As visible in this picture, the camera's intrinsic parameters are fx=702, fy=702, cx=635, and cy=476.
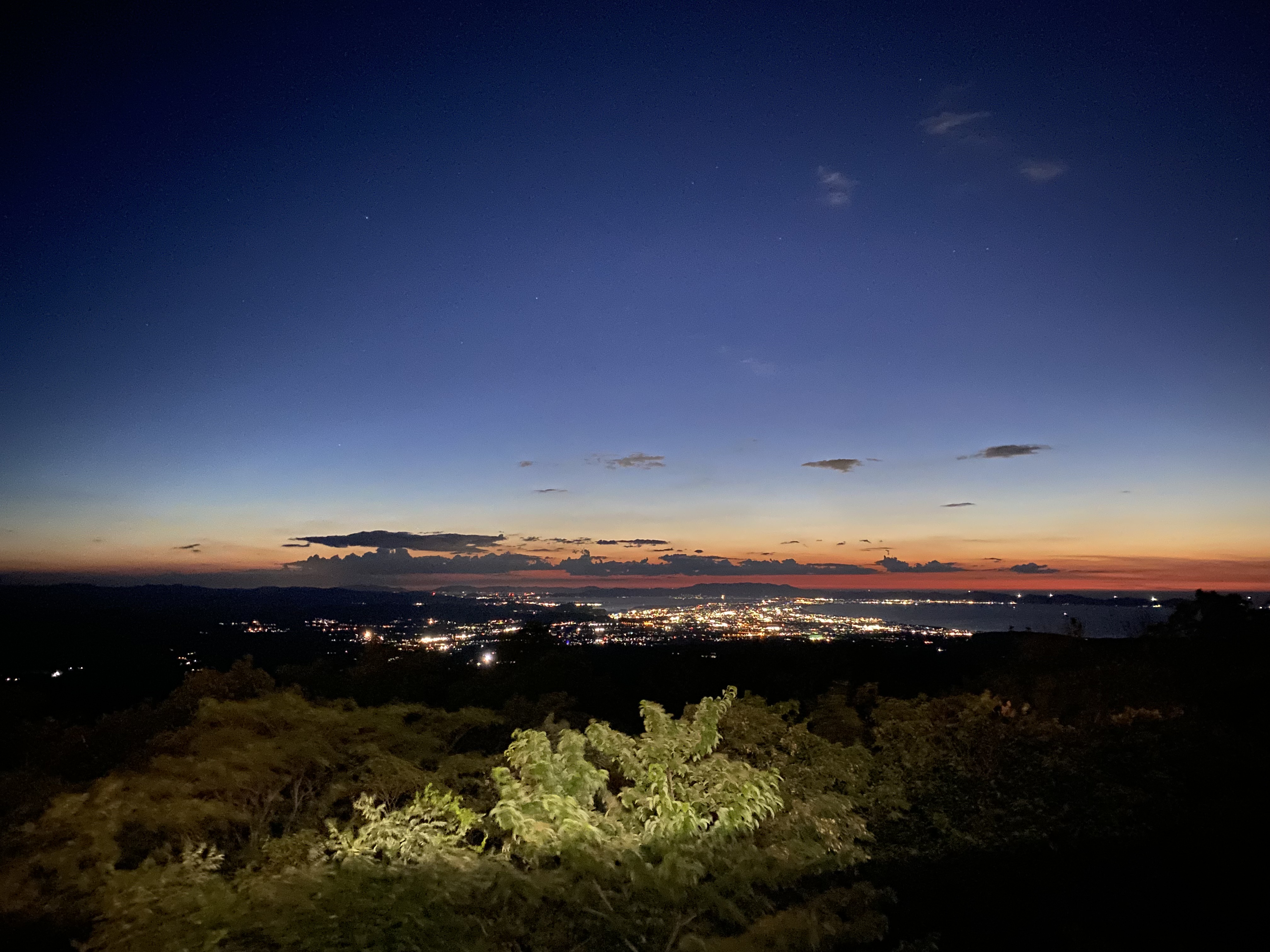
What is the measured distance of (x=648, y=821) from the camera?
652cm

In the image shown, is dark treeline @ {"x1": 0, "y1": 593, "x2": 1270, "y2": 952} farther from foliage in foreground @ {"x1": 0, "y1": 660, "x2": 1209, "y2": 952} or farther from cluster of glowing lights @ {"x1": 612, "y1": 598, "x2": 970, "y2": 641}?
cluster of glowing lights @ {"x1": 612, "y1": 598, "x2": 970, "y2": 641}

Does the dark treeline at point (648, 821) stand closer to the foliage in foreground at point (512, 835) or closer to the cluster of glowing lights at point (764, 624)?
the foliage in foreground at point (512, 835)

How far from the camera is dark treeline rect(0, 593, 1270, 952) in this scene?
21.9ft

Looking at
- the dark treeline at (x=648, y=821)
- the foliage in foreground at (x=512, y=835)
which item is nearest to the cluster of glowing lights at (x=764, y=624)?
the dark treeline at (x=648, y=821)

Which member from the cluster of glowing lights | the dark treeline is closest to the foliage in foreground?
the dark treeline

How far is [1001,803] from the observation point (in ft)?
40.2

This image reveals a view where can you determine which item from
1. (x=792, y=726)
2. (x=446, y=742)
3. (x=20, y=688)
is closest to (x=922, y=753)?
(x=792, y=726)

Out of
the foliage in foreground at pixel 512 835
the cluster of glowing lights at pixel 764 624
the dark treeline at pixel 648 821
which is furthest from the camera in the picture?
the cluster of glowing lights at pixel 764 624

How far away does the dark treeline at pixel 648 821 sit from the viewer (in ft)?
21.9

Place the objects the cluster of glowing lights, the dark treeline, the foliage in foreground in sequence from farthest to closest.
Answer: the cluster of glowing lights < the dark treeline < the foliage in foreground

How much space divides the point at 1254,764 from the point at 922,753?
22.2 ft

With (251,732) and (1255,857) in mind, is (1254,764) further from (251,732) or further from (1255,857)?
(251,732)

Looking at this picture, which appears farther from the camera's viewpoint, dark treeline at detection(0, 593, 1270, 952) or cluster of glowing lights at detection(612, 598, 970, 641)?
cluster of glowing lights at detection(612, 598, 970, 641)

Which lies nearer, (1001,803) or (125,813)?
(125,813)
